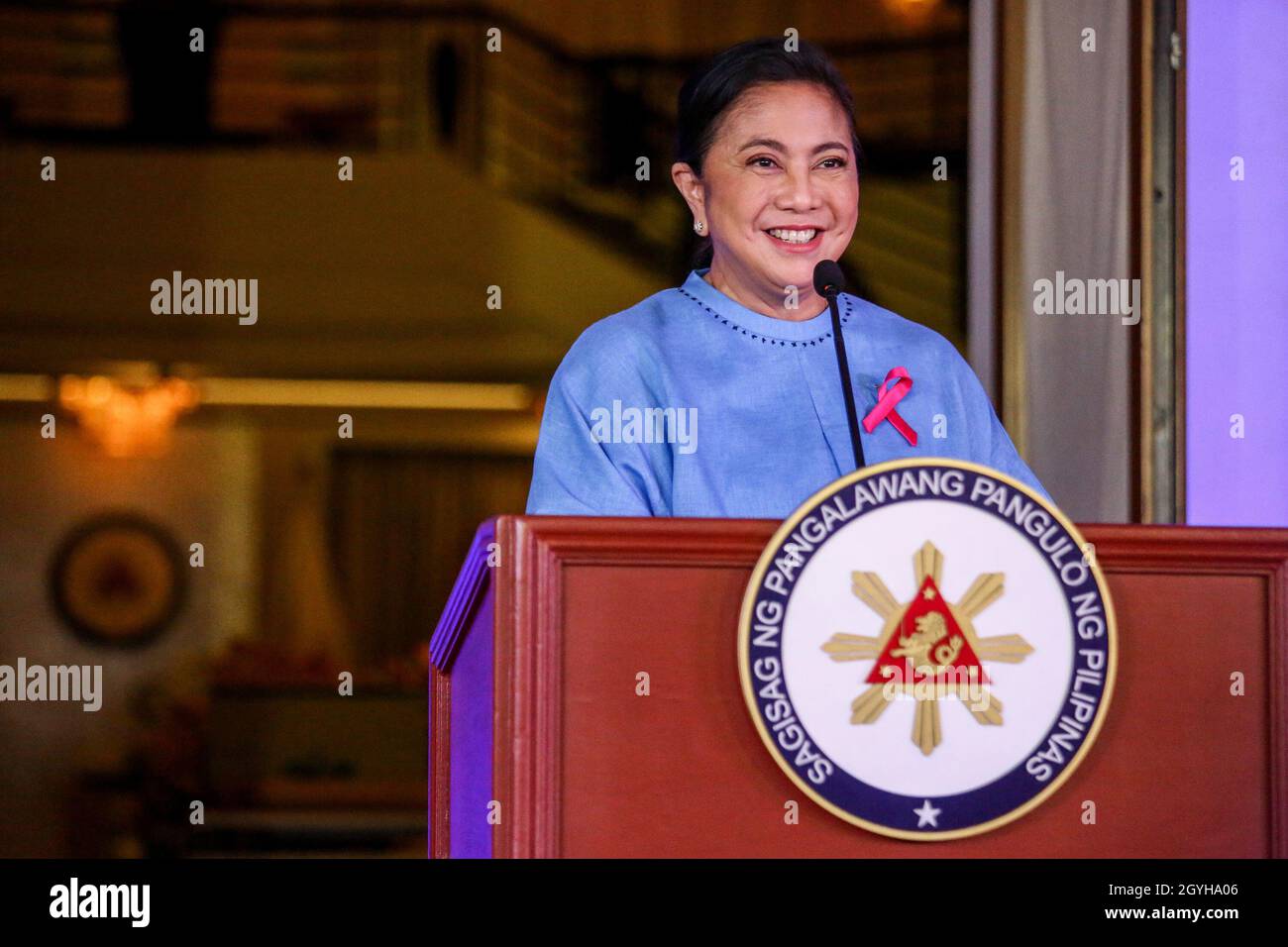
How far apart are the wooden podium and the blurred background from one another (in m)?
5.36

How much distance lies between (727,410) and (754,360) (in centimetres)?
9

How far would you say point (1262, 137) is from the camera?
110 inches

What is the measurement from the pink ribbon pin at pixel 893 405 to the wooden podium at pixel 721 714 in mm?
462

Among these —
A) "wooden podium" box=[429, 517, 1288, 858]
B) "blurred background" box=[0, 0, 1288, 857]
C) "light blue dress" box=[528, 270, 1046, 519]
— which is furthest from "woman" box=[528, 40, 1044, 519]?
"blurred background" box=[0, 0, 1288, 857]

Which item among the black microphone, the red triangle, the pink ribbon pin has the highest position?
the black microphone

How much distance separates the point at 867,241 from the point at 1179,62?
486 cm

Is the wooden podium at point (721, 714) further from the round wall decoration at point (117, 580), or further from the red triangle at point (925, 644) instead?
the round wall decoration at point (117, 580)

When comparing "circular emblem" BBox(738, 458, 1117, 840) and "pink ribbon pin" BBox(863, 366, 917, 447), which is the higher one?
"pink ribbon pin" BBox(863, 366, 917, 447)

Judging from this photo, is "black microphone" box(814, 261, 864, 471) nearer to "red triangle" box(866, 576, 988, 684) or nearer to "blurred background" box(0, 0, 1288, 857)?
"red triangle" box(866, 576, 988, 684)

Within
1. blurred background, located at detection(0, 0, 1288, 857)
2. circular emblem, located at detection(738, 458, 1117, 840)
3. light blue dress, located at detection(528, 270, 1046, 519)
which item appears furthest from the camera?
blurred background, located at detection(0, 0, 1288, 857)

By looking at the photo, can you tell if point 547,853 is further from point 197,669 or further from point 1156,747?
point 197,669

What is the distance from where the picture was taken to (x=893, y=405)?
1877mm

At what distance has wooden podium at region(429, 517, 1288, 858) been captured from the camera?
137 cm

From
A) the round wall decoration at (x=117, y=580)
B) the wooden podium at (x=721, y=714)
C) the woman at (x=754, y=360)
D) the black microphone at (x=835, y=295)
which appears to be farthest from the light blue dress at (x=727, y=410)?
the round wall decoration at (x=117, y=580)
